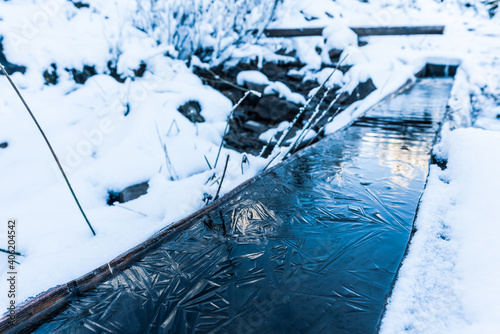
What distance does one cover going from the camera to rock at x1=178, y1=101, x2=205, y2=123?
14.3 feet

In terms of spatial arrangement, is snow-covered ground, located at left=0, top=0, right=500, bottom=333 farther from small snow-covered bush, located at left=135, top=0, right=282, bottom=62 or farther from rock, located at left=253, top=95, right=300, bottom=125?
rock, located at left=253, top=95, right=300, bottom=125

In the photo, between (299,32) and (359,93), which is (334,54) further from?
(359,93)

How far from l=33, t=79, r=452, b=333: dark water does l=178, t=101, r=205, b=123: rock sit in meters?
2.57

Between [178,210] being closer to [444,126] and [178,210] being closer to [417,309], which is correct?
[417,309]

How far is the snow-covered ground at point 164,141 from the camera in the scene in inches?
45.8

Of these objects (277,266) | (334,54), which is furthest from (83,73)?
(334,54)

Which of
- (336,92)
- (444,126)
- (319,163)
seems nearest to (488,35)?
(336,92)

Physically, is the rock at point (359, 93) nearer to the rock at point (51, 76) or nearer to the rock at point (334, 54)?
the rock at point (334, 54)

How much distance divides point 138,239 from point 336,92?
522 cm

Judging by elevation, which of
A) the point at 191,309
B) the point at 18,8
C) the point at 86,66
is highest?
the point at 18,8

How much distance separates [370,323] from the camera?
103cm

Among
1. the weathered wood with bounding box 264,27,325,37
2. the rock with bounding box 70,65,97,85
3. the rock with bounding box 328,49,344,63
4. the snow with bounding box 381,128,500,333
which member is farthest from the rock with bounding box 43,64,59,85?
the rock with bounding box 328,49,344,63

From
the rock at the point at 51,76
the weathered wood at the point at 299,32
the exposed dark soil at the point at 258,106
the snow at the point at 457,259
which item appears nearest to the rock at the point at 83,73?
the rock at the point at 51,76

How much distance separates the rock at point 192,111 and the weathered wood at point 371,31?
3892 mm
